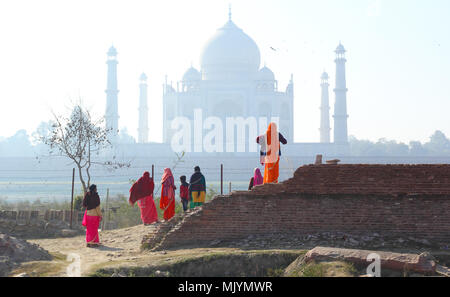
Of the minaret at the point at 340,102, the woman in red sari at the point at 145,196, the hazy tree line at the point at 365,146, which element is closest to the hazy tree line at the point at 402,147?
the hazy tree line at the point at 365,146

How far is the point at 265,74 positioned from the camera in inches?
2309

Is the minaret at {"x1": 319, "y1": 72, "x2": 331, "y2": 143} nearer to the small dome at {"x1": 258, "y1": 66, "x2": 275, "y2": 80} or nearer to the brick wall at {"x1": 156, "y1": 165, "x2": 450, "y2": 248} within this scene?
the small dome at {"x1": 258, "y1": 66, "x2": 275, "y2": 80}

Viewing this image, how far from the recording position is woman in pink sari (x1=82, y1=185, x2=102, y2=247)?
9578mm

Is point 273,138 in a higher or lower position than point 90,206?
higher

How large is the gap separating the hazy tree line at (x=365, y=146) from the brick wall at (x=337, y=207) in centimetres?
6286

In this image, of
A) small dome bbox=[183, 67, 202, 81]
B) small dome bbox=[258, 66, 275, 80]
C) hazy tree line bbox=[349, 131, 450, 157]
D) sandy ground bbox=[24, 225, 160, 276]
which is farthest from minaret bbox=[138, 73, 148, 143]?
sandy ground bbox=[24, 225, 160, 276]

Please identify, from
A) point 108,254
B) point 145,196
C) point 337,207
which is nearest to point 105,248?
point 108,254

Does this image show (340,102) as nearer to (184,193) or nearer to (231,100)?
(231,100)

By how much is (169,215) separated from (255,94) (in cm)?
4769

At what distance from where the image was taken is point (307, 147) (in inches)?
2170

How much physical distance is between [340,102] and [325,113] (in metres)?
A: 5.46
